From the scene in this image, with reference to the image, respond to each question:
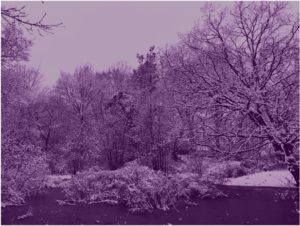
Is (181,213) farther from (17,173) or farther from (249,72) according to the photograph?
(17,173)

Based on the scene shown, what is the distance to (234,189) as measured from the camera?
21.0 meters

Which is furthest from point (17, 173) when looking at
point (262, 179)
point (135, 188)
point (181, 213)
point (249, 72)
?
point (262, 179)

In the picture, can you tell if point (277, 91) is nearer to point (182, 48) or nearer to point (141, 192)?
point (182, 48)

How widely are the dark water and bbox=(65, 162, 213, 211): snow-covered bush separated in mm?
672

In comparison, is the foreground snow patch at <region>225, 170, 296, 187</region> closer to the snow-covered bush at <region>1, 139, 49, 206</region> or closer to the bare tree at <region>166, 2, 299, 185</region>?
the bare tree at <region>166, 2, 299, 185</region>

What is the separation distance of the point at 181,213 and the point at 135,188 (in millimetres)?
2955

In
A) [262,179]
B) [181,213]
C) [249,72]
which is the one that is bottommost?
[181,213]

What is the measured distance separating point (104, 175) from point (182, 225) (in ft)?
27.0

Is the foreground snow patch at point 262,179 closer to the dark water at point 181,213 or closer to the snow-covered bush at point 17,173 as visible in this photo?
the dark water at point 181,213

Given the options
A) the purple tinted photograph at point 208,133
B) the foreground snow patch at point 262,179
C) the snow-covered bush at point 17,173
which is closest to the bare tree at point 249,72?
the purple tinted photograph at point 208,133

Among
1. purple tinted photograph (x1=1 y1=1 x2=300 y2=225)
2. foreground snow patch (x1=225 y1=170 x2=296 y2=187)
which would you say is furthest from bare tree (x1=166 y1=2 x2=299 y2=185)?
foreground snow patch (x1=225 y1=170 x2=296 y2=187)

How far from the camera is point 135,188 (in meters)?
16.3

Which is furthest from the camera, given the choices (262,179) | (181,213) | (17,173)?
(262,179)

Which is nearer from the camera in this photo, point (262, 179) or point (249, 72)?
point (249, 72)
